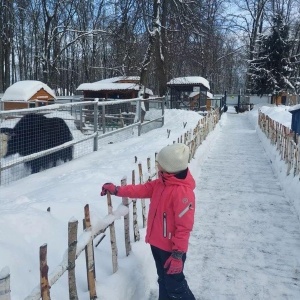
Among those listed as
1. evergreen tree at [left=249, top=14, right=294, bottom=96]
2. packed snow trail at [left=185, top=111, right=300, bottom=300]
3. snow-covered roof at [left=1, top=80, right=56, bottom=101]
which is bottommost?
packed snow trail at [left=185, top=111, right=300, bottom=300]

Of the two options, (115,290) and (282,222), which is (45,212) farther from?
(282,222)

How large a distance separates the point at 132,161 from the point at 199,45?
485 inches

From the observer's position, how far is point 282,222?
5922 millimetres

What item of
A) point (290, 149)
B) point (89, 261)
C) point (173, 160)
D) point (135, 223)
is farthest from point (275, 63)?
point (89, 261)

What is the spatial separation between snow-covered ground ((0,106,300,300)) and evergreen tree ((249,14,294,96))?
30166 millimetres

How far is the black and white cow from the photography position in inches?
289

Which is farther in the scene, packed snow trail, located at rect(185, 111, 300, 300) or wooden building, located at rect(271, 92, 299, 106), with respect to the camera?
wooden building, located at rect(271, 92, 299, 106)

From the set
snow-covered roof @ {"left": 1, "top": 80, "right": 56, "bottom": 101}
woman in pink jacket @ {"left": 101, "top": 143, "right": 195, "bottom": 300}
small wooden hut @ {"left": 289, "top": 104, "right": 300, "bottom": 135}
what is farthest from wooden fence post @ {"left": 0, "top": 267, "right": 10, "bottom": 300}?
snow-covered roof @ {"left": 1, "top": 80, "right": 56, "bottom": 101}

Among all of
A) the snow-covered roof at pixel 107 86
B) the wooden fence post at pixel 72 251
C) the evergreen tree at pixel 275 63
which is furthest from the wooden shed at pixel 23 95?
→ the evergreen tree at pixel 275 63

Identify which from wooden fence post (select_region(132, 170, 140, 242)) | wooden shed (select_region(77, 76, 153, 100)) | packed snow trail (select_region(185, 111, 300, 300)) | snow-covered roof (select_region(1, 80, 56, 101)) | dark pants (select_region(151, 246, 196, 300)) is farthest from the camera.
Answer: wooden shed (select_region(77, 76, 153, 100))

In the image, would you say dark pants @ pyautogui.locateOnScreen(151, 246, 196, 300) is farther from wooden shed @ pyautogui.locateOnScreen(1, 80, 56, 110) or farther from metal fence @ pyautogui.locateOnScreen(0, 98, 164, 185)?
wooden shed @ pyautogui.locateOnScreen(1, 80, 56, 110)

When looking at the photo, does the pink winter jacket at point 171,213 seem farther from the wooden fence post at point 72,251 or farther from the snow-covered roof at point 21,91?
the snow-covered roof at point 21,91

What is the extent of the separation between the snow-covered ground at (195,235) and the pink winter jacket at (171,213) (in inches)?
19.5

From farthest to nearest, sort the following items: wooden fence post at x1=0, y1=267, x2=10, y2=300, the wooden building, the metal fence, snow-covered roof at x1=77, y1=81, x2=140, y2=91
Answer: the wooden building → snow-covered roof at x1=77, y1=81, x2=140, y2=91 → the metal fence → wooden fence post at x1=0, y1=267, x2=10, y2=300
